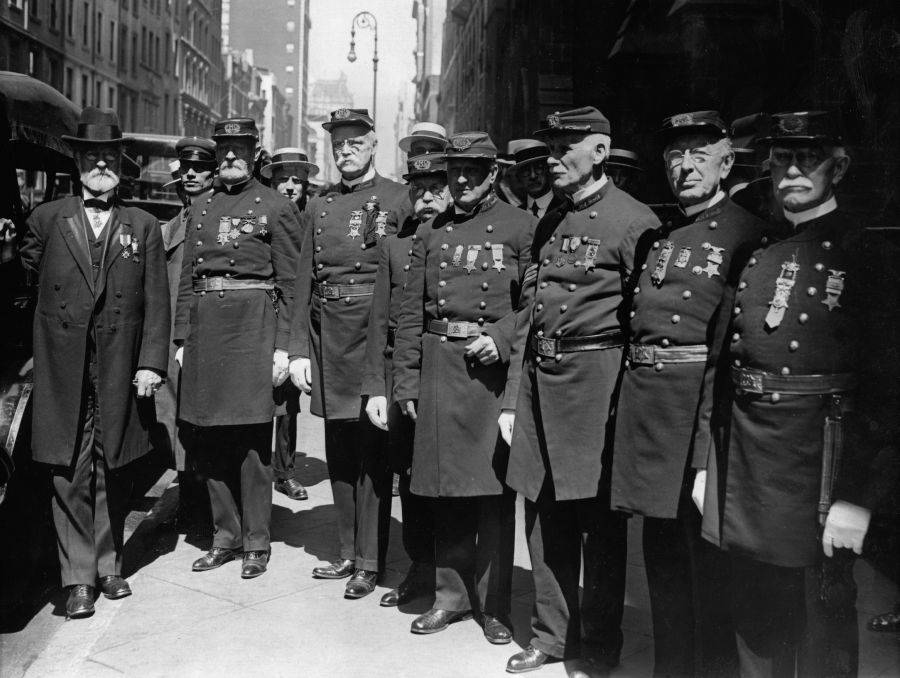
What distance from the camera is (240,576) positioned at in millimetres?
5395

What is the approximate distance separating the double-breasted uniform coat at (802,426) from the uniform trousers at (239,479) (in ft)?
9.97

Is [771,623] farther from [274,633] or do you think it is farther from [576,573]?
[274,633]

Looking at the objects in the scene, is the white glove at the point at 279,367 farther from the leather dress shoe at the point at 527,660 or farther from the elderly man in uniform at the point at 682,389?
the elderly man in uniform at the point at 682,389

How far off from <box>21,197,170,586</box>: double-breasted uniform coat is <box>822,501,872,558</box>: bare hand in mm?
3612

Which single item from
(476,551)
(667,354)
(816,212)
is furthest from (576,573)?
(816,212)

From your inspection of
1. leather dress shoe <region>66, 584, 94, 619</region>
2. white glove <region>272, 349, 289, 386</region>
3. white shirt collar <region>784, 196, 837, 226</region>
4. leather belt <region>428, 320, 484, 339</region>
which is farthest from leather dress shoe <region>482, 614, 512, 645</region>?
white shirt collar <region>784, 196, 837, 226</region>

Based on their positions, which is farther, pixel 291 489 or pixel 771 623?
pixel 291 489

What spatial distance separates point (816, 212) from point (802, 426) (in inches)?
28.1

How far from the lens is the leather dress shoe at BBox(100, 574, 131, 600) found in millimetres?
5000

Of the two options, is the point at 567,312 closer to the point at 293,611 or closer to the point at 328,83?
the point at 293,611

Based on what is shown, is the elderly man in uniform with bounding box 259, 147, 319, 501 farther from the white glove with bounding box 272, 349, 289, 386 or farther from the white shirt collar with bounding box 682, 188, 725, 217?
the white shirt collar with bounding box 682, 188, 725, 217

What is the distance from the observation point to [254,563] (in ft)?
17.9

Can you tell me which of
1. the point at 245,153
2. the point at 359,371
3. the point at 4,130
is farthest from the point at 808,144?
the point at 4,130

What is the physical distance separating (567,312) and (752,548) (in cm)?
123
